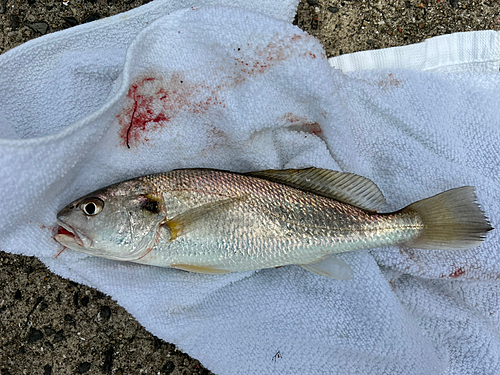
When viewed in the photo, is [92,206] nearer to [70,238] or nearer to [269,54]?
[70,238]

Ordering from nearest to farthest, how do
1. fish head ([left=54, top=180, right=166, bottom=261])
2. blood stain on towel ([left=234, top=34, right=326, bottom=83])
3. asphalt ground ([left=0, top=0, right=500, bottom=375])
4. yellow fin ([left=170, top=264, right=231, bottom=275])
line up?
fish head ([left=54, top=180, right=166, bottom=261])
yellow fin ([left=170, top=264, right=231, bottom=275])
blood stain on towel ([left=234, top=34, right=326, bottom=83])
asphalt ground ([left=0, top=0, right=500, bottom=375])

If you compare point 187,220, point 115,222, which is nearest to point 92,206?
point 115,222

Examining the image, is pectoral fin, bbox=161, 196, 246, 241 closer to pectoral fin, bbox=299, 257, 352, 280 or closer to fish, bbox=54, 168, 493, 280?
fish, bbox=54, 168, 493, 280

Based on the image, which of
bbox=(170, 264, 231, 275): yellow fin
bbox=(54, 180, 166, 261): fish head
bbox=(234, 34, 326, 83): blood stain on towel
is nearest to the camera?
bbox=(54, 180, 166, 261): fish head

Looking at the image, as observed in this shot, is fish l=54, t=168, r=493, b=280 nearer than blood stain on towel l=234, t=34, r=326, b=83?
Yes

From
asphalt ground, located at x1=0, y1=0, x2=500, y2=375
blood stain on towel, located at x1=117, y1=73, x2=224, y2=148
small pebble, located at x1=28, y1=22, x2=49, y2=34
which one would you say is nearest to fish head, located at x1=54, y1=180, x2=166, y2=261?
blood stain on towel, located at x1=117, y1=73, x2=224, y2=148

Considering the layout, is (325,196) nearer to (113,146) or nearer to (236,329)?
(236,329)
